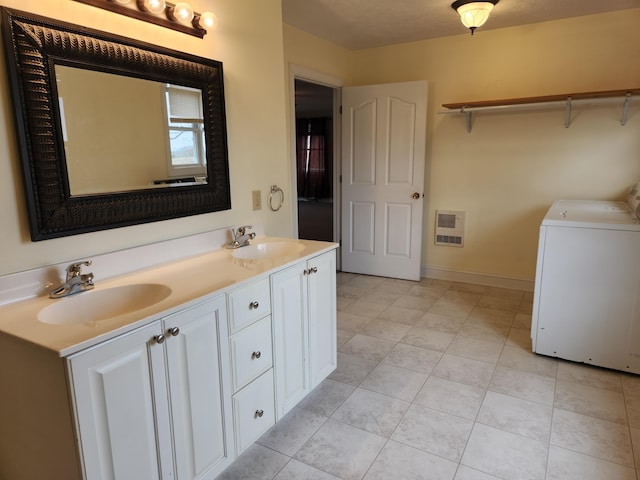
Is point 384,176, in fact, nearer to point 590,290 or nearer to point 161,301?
point 590,290

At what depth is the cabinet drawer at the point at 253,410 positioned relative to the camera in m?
1.75

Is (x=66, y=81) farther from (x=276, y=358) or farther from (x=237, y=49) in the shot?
(x=276, y=358)

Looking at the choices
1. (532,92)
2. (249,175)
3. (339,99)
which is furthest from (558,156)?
(249,175)

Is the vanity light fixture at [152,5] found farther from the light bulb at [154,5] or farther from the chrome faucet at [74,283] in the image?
the chrome faucet at [74,283]

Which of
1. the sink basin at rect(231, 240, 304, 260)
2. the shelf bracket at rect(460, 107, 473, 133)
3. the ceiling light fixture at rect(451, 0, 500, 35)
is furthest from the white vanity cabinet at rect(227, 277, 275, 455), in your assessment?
the shelf bracket at rect(460, 107, 473, 133)

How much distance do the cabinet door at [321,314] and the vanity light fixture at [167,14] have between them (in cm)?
124

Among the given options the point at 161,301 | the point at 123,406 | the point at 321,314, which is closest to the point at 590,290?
the point at 321,314

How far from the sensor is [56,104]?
4.95 ft

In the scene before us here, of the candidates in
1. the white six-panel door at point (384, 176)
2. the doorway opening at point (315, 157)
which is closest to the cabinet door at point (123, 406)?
the white six-panel door at point (384, 176)

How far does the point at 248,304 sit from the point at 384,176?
9.42 ft

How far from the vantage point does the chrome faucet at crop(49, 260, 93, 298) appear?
1497 millimetres

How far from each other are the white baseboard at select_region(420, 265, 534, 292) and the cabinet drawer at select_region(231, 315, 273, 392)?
2911 millimetres

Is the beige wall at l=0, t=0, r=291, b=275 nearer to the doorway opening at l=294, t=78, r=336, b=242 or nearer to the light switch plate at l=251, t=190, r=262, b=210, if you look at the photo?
the light switch plate at l=251, t=190, r=262, b=210

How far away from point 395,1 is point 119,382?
299 cm
